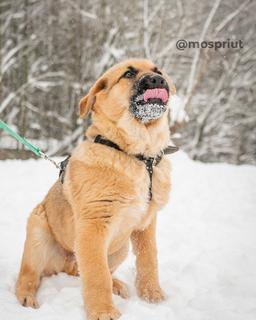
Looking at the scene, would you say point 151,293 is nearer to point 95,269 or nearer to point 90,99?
point 95,269

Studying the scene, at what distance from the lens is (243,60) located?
63.1ft

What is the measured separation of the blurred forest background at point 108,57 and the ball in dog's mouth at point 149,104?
10117mm

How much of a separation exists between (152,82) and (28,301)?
2.09 m

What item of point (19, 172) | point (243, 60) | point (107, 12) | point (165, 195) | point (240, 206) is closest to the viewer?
point (165, 195)

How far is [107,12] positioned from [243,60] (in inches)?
277

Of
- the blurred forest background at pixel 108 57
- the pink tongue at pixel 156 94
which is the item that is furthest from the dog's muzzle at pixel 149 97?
the blurred forest background at pixel 108 57

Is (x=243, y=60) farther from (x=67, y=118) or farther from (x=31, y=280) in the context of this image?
(x=31, y=280)

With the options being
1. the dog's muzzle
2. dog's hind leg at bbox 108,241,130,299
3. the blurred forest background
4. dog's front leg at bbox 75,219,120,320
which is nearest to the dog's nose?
the dog's muzzle

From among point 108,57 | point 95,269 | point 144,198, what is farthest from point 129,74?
point 108,57

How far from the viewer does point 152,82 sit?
3328 mm

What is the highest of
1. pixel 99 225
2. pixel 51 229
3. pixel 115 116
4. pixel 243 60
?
pixel 243 60

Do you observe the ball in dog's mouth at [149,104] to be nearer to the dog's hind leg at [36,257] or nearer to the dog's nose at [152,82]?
the dog's nose at [152,82]

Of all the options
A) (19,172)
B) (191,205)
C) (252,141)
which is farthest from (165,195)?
(252,141)

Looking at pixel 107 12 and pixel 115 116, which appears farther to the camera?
pixel 107 12
